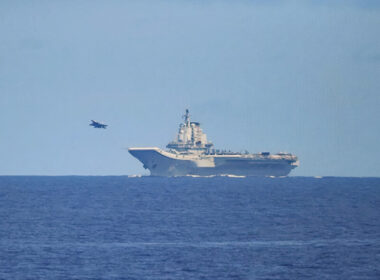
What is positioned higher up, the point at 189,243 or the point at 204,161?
the point at 204,161

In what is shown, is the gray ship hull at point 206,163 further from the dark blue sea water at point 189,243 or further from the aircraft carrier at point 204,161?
the dark blue sea water at point 189,243

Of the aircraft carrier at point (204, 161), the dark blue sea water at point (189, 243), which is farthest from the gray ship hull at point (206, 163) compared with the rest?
the dark blue sea water at point (189, 243)

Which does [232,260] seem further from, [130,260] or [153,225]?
[153,225]

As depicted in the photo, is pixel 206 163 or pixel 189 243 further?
pixel 206 163

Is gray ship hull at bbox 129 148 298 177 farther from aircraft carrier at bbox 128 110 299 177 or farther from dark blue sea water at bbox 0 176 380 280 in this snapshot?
dark blue sea water at bbox 0 176 380 280

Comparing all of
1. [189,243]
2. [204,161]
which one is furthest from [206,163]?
[189,243]

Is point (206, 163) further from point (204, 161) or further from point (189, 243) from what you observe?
point (189, 243)

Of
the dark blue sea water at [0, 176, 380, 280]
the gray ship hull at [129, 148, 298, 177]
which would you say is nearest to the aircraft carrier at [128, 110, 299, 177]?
the gray ship hull at [129, 148, 298, 177]
